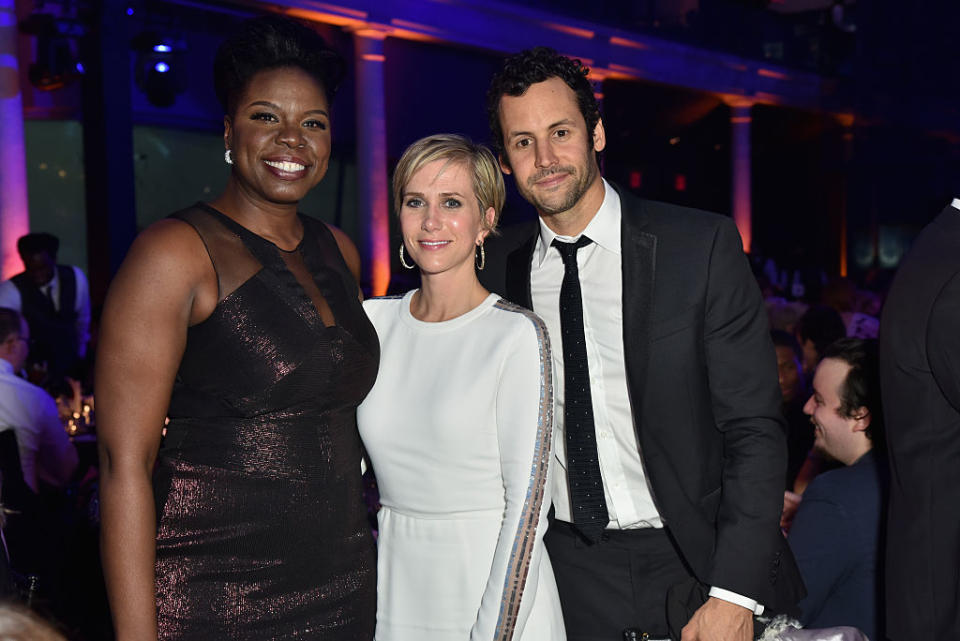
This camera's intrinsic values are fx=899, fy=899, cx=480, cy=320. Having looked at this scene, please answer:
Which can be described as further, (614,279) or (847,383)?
(847,383)

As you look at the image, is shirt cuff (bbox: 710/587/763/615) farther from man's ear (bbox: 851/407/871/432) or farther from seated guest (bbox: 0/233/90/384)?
seated guest (bbox: 0/233/90/384)

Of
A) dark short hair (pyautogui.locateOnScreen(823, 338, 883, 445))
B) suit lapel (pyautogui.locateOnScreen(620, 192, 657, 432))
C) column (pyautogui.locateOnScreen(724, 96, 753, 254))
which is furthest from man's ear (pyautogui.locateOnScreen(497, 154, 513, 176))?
→ column (pyautogui.locateOnScreen(724, 96, 753, 254))

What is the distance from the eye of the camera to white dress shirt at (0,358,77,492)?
4012 mm

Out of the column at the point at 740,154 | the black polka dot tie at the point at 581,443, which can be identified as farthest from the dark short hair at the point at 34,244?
the column at the point at 740,154

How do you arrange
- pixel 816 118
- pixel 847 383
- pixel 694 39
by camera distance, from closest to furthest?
pixel 847 383, pixel 694 39, pixel 816 118

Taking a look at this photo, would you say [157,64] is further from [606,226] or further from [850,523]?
[850,523]

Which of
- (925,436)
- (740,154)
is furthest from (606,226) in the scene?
(740,154)

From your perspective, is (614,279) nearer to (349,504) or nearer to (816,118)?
(349,504)

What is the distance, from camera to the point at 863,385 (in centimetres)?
274

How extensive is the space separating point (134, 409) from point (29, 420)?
280cm

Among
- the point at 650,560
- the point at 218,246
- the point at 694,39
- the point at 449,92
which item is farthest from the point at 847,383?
the point at 694,39

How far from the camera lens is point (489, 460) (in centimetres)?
187

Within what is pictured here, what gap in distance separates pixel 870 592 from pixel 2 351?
3.82m

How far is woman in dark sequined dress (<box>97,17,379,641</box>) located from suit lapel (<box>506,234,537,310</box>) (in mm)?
395
